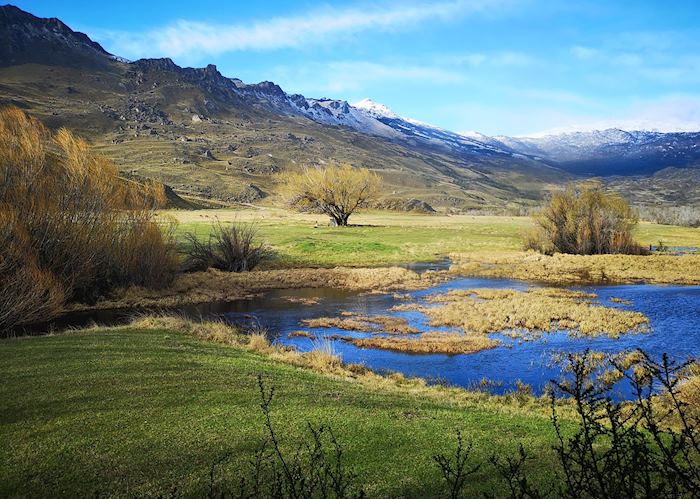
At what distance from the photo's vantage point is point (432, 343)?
25859 mm

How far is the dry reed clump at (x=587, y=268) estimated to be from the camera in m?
45.6

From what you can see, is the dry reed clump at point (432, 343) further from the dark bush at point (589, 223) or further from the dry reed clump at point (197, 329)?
the dark bush at point (589, 223)

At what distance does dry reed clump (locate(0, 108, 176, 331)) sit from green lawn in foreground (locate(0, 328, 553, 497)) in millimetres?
10848

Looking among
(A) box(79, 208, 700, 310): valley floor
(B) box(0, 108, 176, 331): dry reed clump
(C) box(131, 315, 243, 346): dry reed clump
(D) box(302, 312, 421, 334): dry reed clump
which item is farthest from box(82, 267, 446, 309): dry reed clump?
(C) box(131, 315, 243, 346): dry reed clump

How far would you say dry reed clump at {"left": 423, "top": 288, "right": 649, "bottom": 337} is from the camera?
28.6 metres

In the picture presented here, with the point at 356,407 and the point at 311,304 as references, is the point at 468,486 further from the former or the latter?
the point at 311,304

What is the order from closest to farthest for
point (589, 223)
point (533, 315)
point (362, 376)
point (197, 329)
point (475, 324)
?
point (362, 376) < point (197, 329) < point (475, 324) < point (533, 315) < point (589, 223)

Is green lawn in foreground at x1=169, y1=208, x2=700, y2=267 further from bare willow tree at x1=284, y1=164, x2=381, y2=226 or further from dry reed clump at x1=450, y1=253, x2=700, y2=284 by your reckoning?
dry reed clump at x1=450, y1=253, x2=700, y2=284

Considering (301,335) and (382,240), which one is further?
(382,240)

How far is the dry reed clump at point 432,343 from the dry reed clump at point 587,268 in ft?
70.9


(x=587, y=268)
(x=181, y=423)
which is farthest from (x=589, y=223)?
(x=181, y=423)

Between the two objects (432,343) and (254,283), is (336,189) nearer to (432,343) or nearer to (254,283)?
(254,283)

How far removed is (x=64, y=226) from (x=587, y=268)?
42773 mm

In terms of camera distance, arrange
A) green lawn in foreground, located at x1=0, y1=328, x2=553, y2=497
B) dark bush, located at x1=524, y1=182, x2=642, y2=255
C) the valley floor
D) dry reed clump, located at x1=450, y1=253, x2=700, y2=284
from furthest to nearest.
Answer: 1. dark bush, located at x1=524, y1=182, x2=642, y2=255
2. dry reed clump, located at x1=450, y1=253, x2=700, y2=284
3. the valley floor
4. green lawn in foreground, located at x1=0, y1=328, x2=553, y2=497
